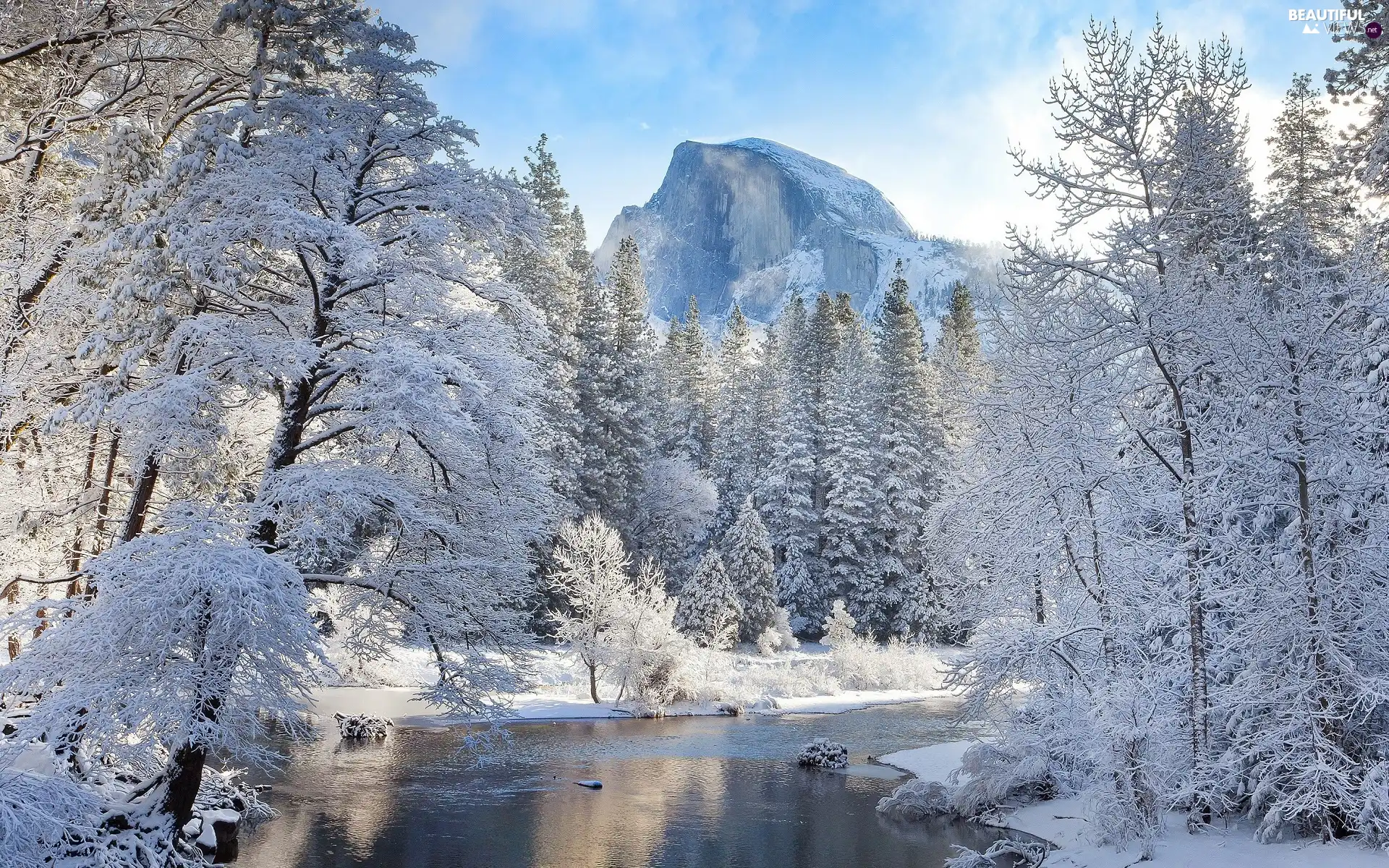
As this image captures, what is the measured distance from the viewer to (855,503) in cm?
3984

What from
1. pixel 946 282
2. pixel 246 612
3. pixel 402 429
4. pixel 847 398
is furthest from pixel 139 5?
A: pixel 946 282

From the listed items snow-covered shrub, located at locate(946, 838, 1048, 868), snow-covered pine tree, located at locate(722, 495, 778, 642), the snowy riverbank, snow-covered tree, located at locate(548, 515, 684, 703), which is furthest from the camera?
snow-covered pine tree, located at locate(722, 495, 778, 642)

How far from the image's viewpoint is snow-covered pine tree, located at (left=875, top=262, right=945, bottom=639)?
127 ft

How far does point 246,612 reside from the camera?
23.8 feet

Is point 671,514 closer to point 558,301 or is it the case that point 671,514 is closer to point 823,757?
point 558,301

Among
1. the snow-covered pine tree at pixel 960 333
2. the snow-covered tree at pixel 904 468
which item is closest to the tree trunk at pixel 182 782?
the snow-covered tree at pixel 904 468

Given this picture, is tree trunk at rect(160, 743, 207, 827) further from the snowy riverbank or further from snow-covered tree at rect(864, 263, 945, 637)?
snow-covered tree at rect(864, 263, 945, 637)

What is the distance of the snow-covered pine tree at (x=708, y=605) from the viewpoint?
33.3 meters

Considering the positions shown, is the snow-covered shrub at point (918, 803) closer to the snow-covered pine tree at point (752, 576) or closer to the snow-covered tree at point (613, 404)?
the snow-covered pine tree at point (752, 576)

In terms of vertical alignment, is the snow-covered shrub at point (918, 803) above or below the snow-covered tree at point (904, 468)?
below

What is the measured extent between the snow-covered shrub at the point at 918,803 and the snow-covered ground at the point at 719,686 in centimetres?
900

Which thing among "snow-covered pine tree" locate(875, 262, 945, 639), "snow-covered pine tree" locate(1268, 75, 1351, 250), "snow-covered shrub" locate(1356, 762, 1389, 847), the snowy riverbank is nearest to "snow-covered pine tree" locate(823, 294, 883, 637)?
"snow-covered pine tree" locate(875, 262, 945, 639)

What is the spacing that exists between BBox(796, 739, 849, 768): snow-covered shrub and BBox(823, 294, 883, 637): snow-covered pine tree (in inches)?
747

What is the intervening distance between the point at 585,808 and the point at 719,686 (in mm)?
12795
